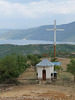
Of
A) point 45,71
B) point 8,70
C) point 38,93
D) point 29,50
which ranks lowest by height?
point 38,93

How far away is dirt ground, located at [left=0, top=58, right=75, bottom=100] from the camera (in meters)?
15.2

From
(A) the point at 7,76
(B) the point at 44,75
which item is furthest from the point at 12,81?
(B) the point at 44,75

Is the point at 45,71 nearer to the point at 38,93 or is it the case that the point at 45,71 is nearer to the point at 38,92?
the point at 38,92

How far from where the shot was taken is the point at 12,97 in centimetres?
1548

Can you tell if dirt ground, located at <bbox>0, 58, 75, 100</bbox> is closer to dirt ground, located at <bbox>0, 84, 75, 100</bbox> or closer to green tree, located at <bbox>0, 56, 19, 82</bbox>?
dirt ground, located at <bbox>0, 84, 75, 100</bbox>

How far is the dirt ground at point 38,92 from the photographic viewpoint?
50.0 ft

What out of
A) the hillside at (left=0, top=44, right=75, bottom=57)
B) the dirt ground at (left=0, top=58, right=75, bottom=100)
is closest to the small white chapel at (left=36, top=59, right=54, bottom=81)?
the dirt ground at (left=0, top=58, right=75, bottom=100)

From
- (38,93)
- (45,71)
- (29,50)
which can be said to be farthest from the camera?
(29,50)

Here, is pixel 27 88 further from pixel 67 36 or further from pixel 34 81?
pixel 67 36

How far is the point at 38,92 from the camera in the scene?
16.8m

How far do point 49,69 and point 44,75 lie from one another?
964mm

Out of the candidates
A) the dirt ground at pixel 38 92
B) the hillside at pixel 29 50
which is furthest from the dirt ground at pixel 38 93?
the hillside at pixel 29 50

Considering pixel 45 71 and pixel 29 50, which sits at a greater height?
pixel 29 50

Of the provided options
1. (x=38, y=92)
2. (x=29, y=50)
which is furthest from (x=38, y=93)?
(x=29, y=50)
